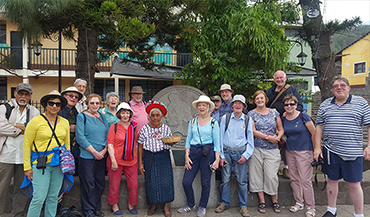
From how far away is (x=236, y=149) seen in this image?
372 centimetres

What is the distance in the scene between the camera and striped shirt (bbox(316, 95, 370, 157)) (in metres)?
3.31

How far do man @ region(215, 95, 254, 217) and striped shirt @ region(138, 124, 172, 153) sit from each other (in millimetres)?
916

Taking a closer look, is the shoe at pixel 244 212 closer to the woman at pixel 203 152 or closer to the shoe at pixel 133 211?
the woman at pixel 203 152

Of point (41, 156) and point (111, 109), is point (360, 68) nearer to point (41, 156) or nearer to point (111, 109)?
point (111, 109)

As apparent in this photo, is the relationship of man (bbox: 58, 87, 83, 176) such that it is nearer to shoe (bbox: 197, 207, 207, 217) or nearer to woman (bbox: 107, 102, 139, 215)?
woman (bbox: 107, 102, 139, 215)

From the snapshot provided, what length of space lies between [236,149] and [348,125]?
61.2 inches

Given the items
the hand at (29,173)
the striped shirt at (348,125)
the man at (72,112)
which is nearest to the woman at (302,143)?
the striped shirt at (348,125)

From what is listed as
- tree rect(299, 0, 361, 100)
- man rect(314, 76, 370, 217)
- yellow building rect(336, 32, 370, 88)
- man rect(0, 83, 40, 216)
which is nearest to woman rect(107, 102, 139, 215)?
man rect(0, 83, 40, 216)

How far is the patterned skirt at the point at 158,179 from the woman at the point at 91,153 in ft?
2.24

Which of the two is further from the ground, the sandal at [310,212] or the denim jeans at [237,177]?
the denim jeans at [237,177]

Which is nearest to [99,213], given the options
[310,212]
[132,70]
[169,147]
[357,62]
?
[169,147]

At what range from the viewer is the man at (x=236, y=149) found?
3.71 m

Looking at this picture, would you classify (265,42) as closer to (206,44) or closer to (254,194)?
(206,44)

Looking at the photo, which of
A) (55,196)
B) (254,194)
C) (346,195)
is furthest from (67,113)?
(346,195)
